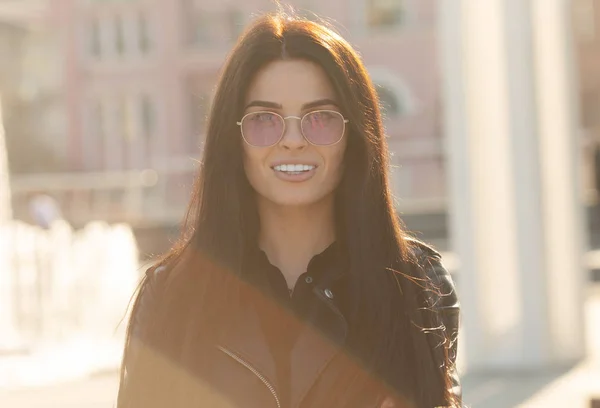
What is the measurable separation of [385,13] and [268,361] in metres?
26.7

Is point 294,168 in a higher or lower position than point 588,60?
lower

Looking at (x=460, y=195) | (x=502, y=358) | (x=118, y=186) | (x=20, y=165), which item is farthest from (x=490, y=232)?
(x=20, y=165)

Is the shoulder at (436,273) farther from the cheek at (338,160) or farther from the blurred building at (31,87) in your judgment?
the blurred building at (31,87)

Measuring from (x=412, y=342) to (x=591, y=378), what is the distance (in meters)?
5.63

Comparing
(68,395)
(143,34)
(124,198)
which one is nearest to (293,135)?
(68,395)

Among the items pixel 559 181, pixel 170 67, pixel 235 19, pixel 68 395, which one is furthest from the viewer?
pixel 235 19

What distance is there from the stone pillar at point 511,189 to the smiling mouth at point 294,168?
19.2ft

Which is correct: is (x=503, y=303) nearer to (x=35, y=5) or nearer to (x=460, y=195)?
(x=460, y=195)

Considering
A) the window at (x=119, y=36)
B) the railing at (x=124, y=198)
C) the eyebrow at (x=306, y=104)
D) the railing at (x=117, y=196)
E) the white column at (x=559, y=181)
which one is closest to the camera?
the eyebrow at (x=306, y=104)

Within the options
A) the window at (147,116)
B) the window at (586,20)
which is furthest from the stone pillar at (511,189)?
the window at (147,116)

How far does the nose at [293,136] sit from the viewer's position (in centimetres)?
198

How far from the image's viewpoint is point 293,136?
1.98 metres

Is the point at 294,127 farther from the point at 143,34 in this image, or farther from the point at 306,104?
the point at 143,34

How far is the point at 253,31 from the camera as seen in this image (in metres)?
2.04
